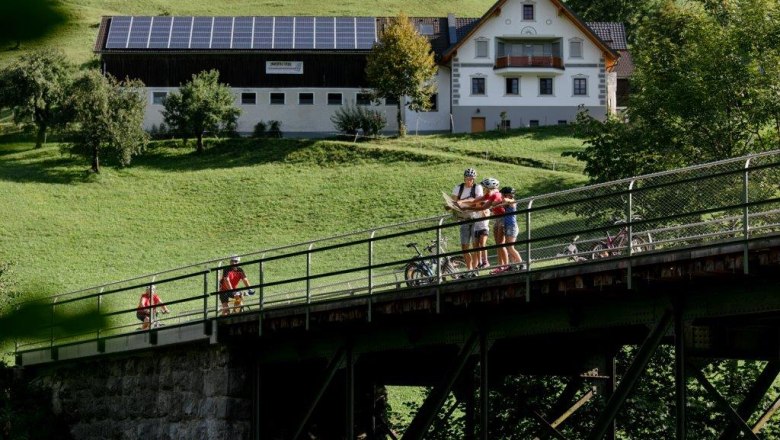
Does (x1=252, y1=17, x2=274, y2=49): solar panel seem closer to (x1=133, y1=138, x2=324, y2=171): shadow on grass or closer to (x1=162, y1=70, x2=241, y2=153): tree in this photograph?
(x1=162, y1=70, x2=241, y2=153): tree

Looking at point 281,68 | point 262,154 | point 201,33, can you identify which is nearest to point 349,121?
point 262,154

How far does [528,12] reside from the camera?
8525 centimetres

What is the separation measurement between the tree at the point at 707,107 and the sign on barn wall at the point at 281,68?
4100 cm

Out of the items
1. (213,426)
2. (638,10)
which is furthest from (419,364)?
(638,10)

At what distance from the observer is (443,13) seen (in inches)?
5285

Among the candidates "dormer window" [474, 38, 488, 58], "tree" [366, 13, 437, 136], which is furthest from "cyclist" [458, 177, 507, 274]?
"dormer window" [474, 38, 488, 58]

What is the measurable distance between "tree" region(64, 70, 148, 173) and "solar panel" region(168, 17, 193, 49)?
12.0 meters

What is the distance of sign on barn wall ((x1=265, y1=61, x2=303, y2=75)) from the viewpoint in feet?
281

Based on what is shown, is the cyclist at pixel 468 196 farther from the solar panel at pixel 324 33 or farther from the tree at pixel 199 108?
the solar panel at pixel 324 33

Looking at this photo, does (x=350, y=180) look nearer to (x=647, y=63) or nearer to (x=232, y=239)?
(x=232, y=239)

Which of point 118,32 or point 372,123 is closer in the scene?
point 372,123

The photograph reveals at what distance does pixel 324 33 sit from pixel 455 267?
69.3m

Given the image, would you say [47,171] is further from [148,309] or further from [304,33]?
[148,309]

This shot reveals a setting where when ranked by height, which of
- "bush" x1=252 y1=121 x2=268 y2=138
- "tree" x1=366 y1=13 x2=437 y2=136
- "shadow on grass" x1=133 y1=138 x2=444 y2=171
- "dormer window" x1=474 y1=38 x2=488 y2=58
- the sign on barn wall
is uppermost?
"dormer window" x1=474 y1=38 x2=488 y2=58
